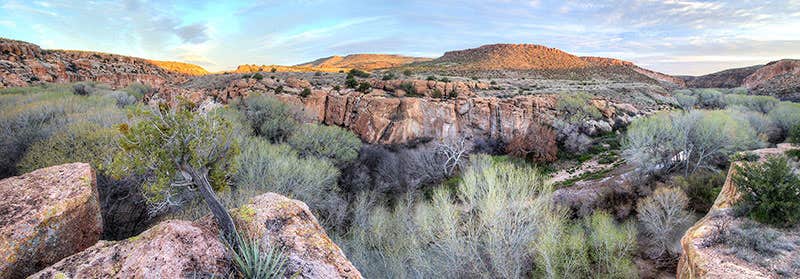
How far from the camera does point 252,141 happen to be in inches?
563

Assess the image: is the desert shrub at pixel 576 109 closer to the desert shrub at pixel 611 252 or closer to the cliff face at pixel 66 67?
the desert shrub at pixel 611 252

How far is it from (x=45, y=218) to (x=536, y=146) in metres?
23.6

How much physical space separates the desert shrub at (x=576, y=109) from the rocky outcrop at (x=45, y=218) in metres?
29.7

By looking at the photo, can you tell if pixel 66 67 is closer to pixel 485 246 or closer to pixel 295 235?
pixel 295 235

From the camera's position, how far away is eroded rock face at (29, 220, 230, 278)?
9.70 ft

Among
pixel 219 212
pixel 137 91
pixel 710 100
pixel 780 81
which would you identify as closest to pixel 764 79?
pixel 780 81

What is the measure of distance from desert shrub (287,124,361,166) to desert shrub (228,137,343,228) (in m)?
3.13

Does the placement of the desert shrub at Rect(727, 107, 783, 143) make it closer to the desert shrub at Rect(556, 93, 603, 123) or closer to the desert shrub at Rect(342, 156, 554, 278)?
the desert shrub at Rect(556, 93, 603, 123)

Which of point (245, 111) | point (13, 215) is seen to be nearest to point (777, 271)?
point (13, 215)

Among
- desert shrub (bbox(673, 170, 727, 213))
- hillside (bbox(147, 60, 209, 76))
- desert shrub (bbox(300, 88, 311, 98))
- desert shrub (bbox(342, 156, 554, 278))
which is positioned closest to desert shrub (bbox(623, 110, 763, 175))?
desert shrub (bbox(673, 170, 727, 213))

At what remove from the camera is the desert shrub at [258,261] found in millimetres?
3148

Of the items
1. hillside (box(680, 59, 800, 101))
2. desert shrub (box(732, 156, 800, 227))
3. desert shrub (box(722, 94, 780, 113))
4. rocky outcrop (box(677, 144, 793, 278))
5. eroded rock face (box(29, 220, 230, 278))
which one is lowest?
rocky outcrop (box(677, 144, 793, 278))

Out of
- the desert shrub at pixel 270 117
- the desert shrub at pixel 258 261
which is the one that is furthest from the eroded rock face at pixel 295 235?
the desert shrub at pixel 270 117

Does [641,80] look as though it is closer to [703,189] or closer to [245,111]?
[703,189]
